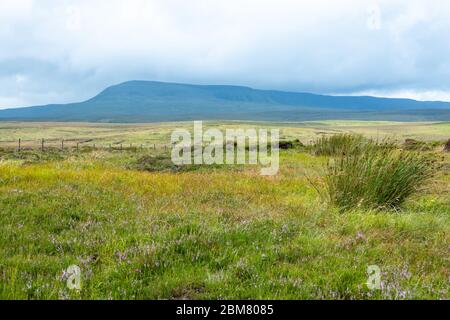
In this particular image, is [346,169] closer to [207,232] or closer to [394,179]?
[394,179]

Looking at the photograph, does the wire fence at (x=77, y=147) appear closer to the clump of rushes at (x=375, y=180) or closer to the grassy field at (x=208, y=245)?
the grassy field at (x=208, y=245)

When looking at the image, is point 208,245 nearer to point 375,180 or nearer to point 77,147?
point 375,180

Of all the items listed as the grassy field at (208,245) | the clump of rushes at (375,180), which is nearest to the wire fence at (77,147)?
the grassy field at (208,245)

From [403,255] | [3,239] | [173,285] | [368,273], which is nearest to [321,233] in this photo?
[403,255]

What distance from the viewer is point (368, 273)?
17.4 feet

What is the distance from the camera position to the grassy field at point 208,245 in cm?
478

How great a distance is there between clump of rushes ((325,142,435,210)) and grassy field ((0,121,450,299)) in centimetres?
35

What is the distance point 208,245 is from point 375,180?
5.08 metres

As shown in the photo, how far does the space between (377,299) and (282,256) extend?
157cm

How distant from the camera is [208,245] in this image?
6.15 meters

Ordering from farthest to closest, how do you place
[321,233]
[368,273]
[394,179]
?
[394,179], [321,233], [368,273]

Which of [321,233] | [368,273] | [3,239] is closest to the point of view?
[368,273]

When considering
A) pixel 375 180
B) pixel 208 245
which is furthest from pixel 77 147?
pixel 208 245

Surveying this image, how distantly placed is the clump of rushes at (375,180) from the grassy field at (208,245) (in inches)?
14.0
